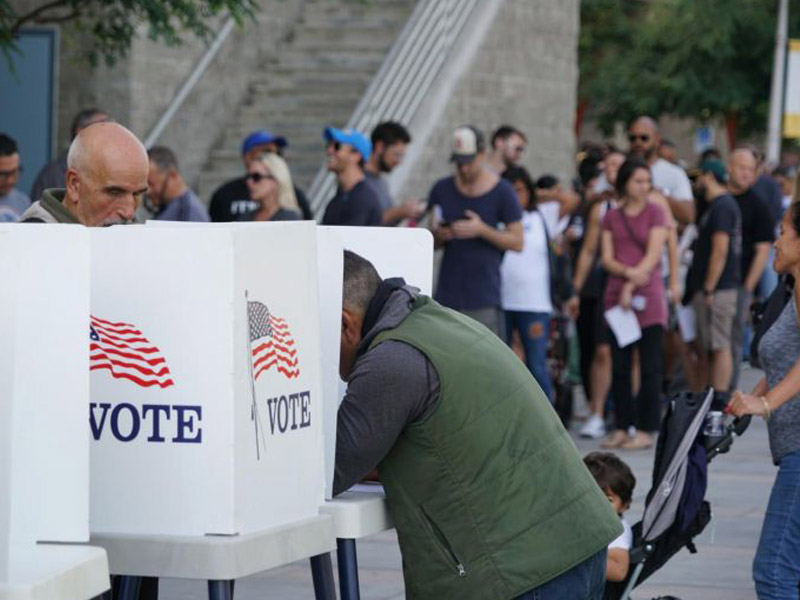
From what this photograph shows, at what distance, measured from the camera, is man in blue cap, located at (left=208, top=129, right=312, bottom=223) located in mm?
11479

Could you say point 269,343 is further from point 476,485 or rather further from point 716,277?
point 716,277

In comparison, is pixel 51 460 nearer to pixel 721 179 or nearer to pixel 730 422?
pixel 730 422

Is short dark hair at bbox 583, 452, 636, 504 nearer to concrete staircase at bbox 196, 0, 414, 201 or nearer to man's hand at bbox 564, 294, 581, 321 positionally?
man's hand at bbox 564, 294, 581, 321

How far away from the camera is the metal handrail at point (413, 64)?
19228 millimetres

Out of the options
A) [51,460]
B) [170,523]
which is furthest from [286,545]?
[51,460]

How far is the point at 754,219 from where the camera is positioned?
49.9ft

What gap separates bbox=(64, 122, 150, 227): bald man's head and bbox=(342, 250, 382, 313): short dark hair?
693mm

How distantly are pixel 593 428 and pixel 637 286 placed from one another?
123 centimetres

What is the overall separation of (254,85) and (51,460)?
17228 millimetres

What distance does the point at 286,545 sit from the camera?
4.34 meters

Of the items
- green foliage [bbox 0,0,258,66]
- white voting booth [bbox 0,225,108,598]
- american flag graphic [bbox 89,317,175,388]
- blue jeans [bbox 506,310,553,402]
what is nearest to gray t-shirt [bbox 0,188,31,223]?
green foliage [bbox 0,0,258,66]

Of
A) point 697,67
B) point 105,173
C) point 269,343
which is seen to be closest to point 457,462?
point 269,343

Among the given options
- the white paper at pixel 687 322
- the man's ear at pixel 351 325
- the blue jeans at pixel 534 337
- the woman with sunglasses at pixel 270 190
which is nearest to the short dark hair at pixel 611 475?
the man's ear at pixel 351 325

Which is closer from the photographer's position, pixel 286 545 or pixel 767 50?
pixel 286 545
